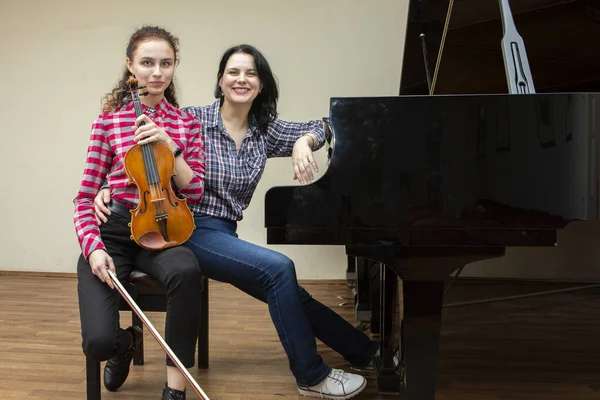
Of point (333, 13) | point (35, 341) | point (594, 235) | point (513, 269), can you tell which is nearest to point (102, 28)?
point (333, 13)

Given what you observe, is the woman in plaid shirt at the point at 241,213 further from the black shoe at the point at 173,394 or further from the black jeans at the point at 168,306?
the black shoe at the point at 173,394

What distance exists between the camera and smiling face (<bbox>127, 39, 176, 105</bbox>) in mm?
1763

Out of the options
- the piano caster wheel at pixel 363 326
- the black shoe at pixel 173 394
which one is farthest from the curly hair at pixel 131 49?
the piano caster wheel at pixel 363 326

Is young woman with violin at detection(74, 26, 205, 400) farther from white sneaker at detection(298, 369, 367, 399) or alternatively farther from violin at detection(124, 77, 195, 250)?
white sneaker at detection(298, 369, 367, 399)

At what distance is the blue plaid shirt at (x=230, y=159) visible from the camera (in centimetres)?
193

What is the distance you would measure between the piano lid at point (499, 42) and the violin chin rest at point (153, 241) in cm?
114

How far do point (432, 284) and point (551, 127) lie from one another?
479mm

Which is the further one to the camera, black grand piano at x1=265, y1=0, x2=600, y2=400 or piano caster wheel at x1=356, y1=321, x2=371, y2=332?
Result: piano caster wheel at x1=356, y1=321, x2=371, y2=332

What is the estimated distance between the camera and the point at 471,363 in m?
2.24

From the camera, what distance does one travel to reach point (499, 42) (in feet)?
7.27

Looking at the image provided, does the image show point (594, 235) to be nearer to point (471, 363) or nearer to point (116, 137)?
point (471, 363)

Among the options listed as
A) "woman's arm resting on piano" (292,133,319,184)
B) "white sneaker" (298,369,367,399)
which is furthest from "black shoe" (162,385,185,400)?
"woman's arm resting on piano" (292,133,319,184)

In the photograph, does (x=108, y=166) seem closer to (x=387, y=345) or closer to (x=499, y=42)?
(x=387, y=345)

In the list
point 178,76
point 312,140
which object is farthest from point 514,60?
point 178,76
